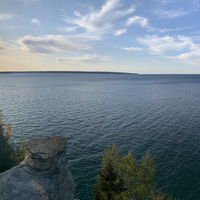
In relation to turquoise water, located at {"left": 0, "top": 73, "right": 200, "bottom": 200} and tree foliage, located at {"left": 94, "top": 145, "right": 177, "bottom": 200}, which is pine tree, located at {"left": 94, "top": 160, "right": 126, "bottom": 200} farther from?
turquoise water, located at {"left": 0, "top": 73, "right": 200, "bottom": 200}

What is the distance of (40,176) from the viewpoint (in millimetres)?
19500

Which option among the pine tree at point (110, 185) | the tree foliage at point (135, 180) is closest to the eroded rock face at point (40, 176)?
the pine tree at point (110, 185)

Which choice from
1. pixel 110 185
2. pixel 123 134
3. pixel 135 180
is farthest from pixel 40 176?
pixel 123 134

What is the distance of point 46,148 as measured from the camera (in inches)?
827

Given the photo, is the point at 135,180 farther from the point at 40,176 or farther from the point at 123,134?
the point at 123,134

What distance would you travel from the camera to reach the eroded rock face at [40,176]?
16.8 meters

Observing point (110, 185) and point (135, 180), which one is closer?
point (110, 185)

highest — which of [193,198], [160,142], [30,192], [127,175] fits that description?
[30,192]

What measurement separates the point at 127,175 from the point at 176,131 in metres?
41.1

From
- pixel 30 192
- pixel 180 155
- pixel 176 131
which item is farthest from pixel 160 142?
pixel 30 192

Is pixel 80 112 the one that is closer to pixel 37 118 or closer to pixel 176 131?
pixel 37 118

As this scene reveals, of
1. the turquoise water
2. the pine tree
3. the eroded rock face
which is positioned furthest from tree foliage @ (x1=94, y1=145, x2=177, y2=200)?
the turquoise water

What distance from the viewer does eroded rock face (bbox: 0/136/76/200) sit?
16.8 metres

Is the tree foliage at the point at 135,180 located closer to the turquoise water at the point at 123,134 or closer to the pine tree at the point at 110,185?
the pine tree at the point at 110,185
